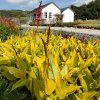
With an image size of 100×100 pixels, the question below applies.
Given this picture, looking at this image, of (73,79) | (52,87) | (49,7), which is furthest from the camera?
(49,7)

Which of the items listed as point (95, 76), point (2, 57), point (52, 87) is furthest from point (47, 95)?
point (2, 57)

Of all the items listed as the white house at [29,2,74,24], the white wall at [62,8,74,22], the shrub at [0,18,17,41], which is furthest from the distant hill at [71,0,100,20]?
the shrub at [0,18,17,41]

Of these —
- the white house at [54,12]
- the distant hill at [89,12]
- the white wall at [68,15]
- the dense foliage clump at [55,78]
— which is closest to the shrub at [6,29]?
the dense foliage clump at [55,78]

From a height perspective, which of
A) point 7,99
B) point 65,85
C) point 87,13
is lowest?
point 87,13

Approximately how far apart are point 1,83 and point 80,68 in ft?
1.78

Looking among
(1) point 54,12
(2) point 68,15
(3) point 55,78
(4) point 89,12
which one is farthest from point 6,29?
(4) point 89,12

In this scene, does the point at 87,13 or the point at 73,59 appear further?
the point at 87,13

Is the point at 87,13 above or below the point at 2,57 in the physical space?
below

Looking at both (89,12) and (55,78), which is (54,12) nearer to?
(89,12)

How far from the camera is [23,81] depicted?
6.17ft

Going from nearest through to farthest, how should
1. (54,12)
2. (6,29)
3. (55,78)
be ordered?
1. (55,78)
2. (6,29)
3. (54,12)

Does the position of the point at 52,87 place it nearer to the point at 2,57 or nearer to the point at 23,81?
the point at 23,81

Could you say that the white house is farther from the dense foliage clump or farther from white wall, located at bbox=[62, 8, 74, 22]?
the dense foliage clump

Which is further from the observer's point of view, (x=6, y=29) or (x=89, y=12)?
(x=89, y=12)
